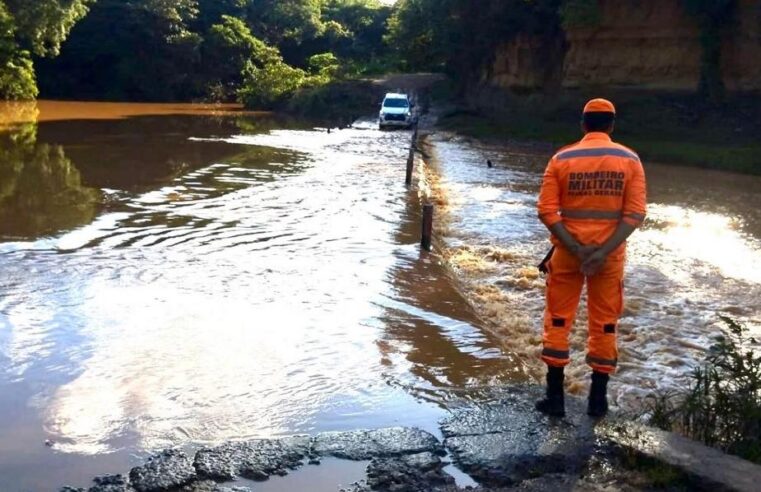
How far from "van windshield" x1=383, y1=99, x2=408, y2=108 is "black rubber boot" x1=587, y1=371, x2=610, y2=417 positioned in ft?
109

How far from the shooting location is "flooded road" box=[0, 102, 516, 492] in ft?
18.2

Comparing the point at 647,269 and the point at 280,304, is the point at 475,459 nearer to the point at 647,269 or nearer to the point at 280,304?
the point at 280,304

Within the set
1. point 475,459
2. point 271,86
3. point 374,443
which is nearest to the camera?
point 475,459

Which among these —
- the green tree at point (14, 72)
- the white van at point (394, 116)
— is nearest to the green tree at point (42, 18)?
the green tree at point (14, 72)

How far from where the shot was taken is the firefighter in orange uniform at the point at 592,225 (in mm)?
4938

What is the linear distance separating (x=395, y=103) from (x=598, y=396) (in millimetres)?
33684

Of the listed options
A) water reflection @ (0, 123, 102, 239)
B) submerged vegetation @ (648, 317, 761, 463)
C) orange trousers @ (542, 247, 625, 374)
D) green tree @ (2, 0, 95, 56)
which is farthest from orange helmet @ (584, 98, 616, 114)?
green tree @ (2, 0, 95, 56)

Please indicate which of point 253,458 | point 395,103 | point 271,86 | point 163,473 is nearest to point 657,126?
point 395,103

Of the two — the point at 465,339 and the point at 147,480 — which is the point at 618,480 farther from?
the point at 465,339

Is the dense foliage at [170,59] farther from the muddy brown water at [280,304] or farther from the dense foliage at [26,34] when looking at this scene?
the muddy brown water at [280,304]

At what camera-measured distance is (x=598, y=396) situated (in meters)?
5.19

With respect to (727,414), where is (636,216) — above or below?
above

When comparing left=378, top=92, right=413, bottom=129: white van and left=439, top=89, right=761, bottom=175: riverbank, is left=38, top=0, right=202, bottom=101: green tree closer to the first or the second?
left=378, top=92, right=413, bottom=129: white van

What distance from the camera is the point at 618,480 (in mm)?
Answer: 4367
